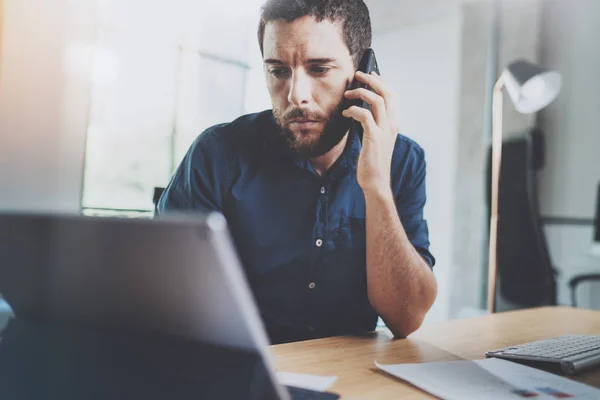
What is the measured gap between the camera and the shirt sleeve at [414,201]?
4.22 feet

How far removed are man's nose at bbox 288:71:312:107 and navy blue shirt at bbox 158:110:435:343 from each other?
11 centimetres

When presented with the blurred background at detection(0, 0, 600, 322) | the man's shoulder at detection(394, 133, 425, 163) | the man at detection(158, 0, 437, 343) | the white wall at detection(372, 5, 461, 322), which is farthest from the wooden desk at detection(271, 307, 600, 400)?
the white wall at detection(372, 5, 461, 322)

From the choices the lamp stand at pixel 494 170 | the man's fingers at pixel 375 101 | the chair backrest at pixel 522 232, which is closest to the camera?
the man's fingers at pixel 375 101

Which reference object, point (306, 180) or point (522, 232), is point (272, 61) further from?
point (522, 232)

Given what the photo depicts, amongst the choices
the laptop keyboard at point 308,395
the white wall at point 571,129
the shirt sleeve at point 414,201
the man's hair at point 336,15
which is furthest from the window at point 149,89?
the white wall at point 571,129

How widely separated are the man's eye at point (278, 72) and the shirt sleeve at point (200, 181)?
214 millimetres

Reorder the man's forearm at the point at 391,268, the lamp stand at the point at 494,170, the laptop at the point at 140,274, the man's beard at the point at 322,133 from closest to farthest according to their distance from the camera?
the laptop at the point at 140,274, the man's forearm at the point at 391,268, the man's beard at the point at 322,133, the lamp stand at the point at 494,170

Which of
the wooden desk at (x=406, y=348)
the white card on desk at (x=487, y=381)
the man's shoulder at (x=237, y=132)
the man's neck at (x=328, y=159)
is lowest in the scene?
the wooden desk at (x=406, y=348)

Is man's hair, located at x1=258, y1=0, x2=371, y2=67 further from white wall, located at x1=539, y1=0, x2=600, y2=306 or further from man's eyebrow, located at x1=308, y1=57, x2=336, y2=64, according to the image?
white wall, located at x1=539, y1=0, x2=600, y2=306

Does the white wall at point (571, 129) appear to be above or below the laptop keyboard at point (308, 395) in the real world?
above

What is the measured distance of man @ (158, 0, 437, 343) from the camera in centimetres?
124

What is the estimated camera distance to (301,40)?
4.29 ft

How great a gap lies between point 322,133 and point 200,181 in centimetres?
34

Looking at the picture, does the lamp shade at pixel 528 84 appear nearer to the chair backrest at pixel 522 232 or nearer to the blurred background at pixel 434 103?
the chair backrest at pixel 522 232
